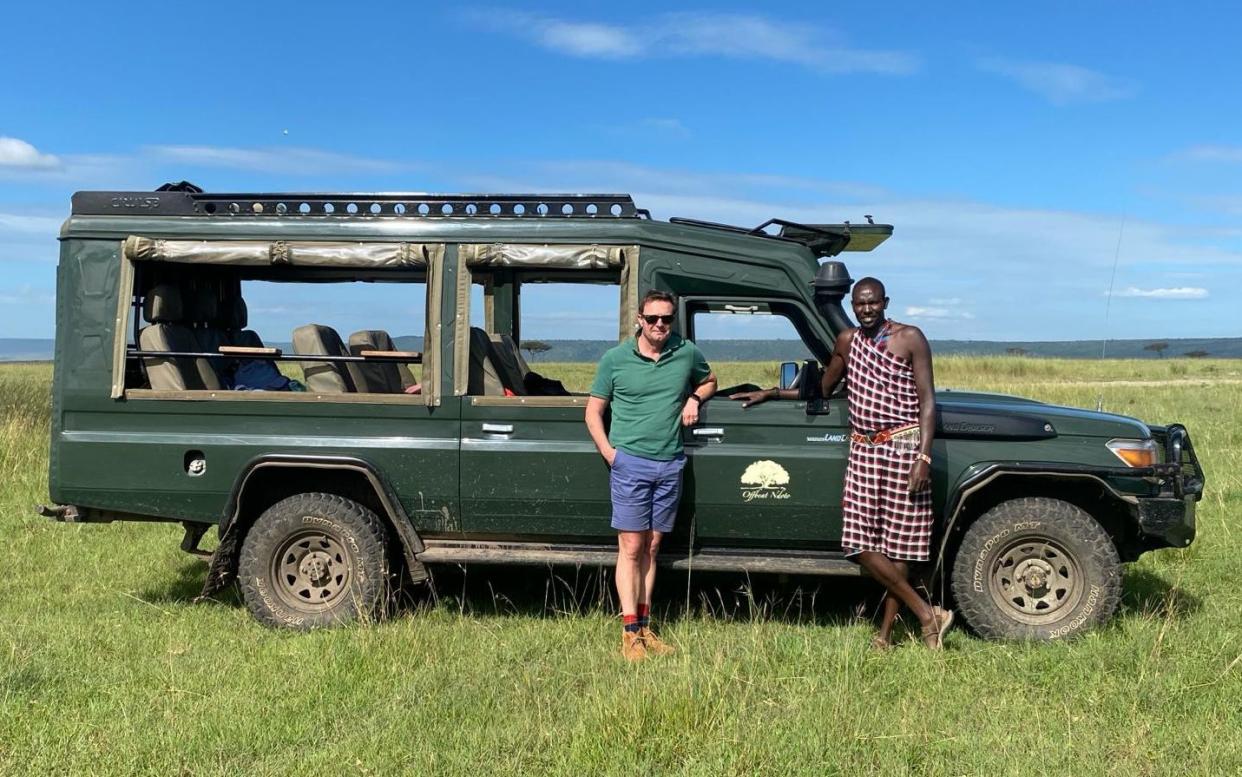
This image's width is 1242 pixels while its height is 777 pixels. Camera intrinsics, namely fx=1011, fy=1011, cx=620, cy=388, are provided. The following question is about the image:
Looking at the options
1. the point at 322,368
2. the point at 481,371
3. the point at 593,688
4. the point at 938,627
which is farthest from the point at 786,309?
the point at 322,368

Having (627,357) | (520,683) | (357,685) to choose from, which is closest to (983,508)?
(627,357)

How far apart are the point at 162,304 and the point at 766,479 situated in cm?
363

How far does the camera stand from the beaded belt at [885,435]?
499 cm

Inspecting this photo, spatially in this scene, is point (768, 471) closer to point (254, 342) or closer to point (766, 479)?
point (766, 479)

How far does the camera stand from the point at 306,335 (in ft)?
19.8

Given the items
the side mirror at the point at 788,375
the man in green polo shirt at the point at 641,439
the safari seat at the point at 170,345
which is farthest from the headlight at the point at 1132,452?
the safari seat at the point at 170,345

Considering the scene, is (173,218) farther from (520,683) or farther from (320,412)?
(520,683)

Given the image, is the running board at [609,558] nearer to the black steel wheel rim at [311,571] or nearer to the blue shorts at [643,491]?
the blue shorts at [643,491]

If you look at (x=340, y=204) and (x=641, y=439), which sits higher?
(x=340, y=204)

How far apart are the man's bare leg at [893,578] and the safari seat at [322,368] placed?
3092mm

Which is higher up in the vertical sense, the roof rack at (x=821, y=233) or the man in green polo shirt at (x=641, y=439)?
the roof rack at (x=821, y=233)

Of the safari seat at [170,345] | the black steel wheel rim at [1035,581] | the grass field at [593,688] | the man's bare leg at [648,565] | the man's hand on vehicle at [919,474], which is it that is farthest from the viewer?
the safari seat at [170,345]

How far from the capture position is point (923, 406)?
4938mm

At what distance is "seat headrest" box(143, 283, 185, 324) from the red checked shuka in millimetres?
3926
